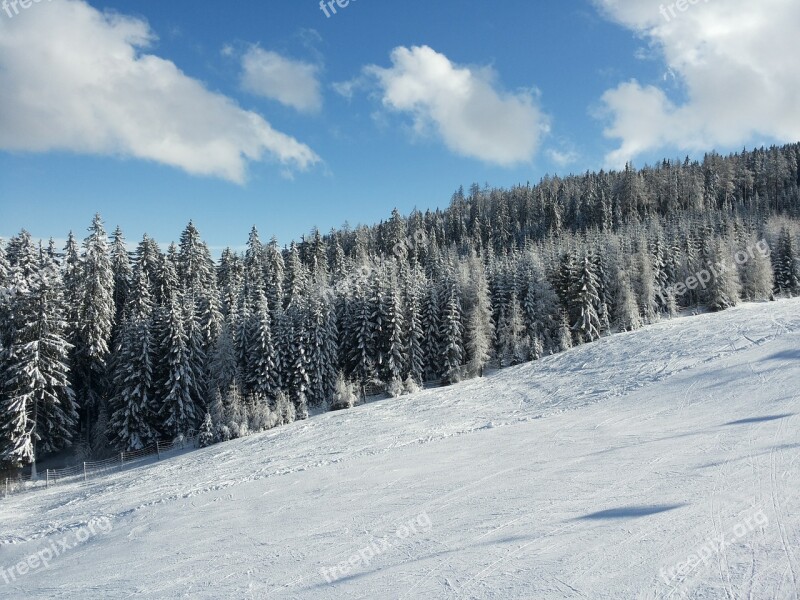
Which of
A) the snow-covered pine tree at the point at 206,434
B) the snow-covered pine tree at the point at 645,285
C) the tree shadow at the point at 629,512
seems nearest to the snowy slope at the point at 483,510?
the tree shadow at the point at 629,512

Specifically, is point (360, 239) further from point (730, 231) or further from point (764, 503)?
point (764, 503)

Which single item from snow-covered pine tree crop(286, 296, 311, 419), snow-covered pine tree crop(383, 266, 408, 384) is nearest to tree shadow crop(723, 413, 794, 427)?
snow-covered pine tree crop(383, 266, 408, 384)

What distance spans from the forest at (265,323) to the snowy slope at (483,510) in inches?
418

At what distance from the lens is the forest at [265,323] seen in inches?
1464

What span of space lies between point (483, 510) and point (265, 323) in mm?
34923

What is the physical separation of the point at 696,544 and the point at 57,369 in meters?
43.6

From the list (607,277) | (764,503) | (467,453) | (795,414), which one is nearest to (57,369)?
(467,453)

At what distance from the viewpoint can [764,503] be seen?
10.7 meters

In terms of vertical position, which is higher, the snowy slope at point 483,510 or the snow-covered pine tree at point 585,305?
the snow-covered pine tree at point 585,305

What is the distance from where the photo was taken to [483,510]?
506 inches

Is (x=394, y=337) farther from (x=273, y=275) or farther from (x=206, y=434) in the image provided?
(x=273, y=275)

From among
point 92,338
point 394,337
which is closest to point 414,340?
point 394,337

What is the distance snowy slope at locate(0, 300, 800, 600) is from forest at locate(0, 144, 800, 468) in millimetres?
10620

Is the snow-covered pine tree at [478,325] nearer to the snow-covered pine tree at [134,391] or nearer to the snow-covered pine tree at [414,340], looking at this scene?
the snow-covered pine tree at [414,340]
